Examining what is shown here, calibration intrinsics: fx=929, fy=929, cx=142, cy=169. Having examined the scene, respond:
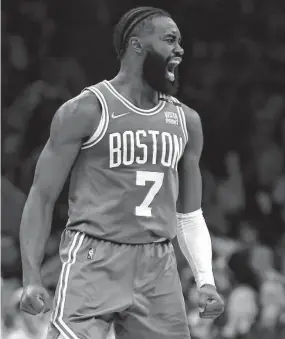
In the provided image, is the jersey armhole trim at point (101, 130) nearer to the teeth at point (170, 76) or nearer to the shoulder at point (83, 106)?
the shoulder at point (83, 106)

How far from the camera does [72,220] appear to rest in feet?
8.53

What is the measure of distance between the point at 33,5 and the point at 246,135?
5.07ft

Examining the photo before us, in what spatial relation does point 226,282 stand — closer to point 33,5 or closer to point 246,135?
point 246,135

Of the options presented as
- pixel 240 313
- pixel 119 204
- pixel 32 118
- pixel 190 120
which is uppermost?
pixel 190 120

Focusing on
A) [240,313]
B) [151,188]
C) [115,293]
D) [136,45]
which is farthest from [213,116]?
[115,293]

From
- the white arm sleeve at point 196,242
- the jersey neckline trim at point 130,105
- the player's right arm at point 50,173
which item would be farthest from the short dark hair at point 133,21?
the white arm sleeve at point 196,242

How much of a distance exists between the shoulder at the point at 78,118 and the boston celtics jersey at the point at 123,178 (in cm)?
2

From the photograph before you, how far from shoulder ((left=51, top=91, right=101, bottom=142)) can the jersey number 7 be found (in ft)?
0.61

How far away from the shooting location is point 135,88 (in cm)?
267

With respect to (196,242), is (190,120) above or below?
above

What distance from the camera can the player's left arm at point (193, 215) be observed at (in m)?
2.75

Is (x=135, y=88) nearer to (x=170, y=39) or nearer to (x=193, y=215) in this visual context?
(x=170, y=39)

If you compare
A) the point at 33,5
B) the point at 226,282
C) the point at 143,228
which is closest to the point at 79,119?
the point at 143,228

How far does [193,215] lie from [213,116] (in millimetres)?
3107
